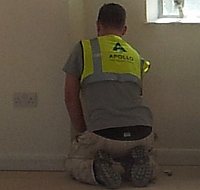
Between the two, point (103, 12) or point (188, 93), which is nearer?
point (103, 12)

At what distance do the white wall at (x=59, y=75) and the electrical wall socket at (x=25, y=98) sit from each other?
3 centimetres

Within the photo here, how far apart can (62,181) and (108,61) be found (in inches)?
29.8

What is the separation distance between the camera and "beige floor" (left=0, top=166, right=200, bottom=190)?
3.60m

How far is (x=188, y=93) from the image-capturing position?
A: 417 cm

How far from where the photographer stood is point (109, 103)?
12.2 ft

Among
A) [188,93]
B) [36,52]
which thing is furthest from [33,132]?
[188,93]

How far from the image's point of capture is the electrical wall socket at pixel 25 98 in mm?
3967

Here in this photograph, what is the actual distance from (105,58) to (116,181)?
28.6 inches

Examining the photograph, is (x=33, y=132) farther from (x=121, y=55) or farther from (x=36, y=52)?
(x=121, y=55)

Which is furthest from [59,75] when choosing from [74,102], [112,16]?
[112,16]

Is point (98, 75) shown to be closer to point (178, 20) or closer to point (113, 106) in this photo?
point (113, 106)

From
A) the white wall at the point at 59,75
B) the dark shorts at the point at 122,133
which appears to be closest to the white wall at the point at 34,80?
the white wall at the point at 59,75

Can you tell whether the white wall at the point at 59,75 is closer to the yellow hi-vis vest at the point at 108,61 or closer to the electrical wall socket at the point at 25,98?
the electrical wall socket at the point at 25,98

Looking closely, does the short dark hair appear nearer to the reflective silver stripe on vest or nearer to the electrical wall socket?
the reflective silver stripe on vest
